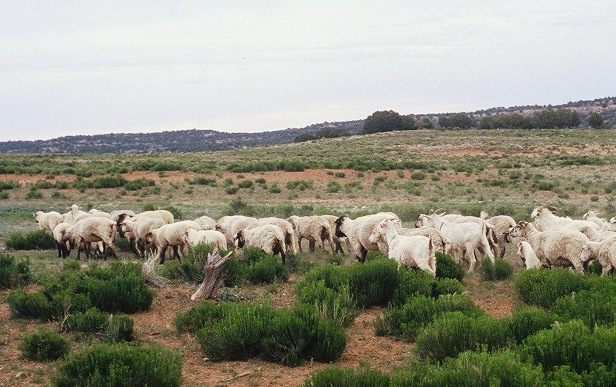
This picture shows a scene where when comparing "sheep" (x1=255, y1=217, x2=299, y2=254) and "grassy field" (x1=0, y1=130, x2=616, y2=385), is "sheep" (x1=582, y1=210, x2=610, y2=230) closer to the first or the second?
"grassy field" (x1=0, y1=130, x2=616, y2=385)

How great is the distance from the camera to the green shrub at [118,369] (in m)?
6.98

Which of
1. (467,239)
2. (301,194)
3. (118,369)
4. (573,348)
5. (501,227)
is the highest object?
(573,348)

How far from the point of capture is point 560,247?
1351cm

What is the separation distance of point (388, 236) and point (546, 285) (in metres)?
4.30

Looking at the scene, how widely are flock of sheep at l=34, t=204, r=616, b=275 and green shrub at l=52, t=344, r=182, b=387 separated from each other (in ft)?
21.4

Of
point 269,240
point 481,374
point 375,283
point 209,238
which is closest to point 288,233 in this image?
point 269,240

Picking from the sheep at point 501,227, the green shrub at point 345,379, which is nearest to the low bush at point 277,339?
the green shrub at point 345,379

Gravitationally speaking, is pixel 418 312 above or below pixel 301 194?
above

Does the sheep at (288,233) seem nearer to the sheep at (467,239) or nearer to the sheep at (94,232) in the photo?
the sheep at (467,239)

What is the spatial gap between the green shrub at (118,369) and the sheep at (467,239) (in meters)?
9.78

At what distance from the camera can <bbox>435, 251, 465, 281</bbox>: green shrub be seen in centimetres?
1367

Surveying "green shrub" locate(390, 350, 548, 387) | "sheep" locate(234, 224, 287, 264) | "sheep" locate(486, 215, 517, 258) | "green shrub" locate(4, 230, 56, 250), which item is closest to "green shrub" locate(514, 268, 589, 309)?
"green shrub" locate(390, 350, 548, 387)

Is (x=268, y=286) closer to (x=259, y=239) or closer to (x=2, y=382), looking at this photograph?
(x=259, y=239)

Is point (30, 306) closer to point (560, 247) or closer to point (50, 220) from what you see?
point (560, 247)
